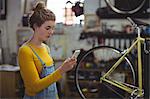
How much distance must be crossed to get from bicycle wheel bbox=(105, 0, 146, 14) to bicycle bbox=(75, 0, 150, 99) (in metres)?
0.01

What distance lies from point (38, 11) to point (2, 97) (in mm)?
2783

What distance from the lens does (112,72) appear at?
303 centimetres

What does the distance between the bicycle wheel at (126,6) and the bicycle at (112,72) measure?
0.01m

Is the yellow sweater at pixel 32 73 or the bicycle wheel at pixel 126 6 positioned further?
the bicycle wheel at pixel 126 6

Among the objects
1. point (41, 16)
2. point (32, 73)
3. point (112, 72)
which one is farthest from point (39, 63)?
point (112, 72)

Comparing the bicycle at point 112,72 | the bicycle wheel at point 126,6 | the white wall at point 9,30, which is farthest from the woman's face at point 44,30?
the white wall at point 9,30

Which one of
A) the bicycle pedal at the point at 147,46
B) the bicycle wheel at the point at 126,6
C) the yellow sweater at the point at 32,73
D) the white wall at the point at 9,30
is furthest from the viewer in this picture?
the white wall at the point at 9,30

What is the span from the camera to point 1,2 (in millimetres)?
3975

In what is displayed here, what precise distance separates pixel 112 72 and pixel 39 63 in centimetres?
192

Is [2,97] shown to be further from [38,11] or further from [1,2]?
[38,11]

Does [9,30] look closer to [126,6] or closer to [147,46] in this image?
[126,6]

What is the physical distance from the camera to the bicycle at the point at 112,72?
2727 millimetres

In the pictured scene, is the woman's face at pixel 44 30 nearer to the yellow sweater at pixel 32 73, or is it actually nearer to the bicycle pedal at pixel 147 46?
the yellow sweater at pixel 32 73

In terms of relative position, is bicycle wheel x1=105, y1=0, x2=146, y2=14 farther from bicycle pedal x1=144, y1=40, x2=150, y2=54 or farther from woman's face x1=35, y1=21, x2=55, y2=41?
woman's face x1=35, y1=21, x2=55, y2=41
